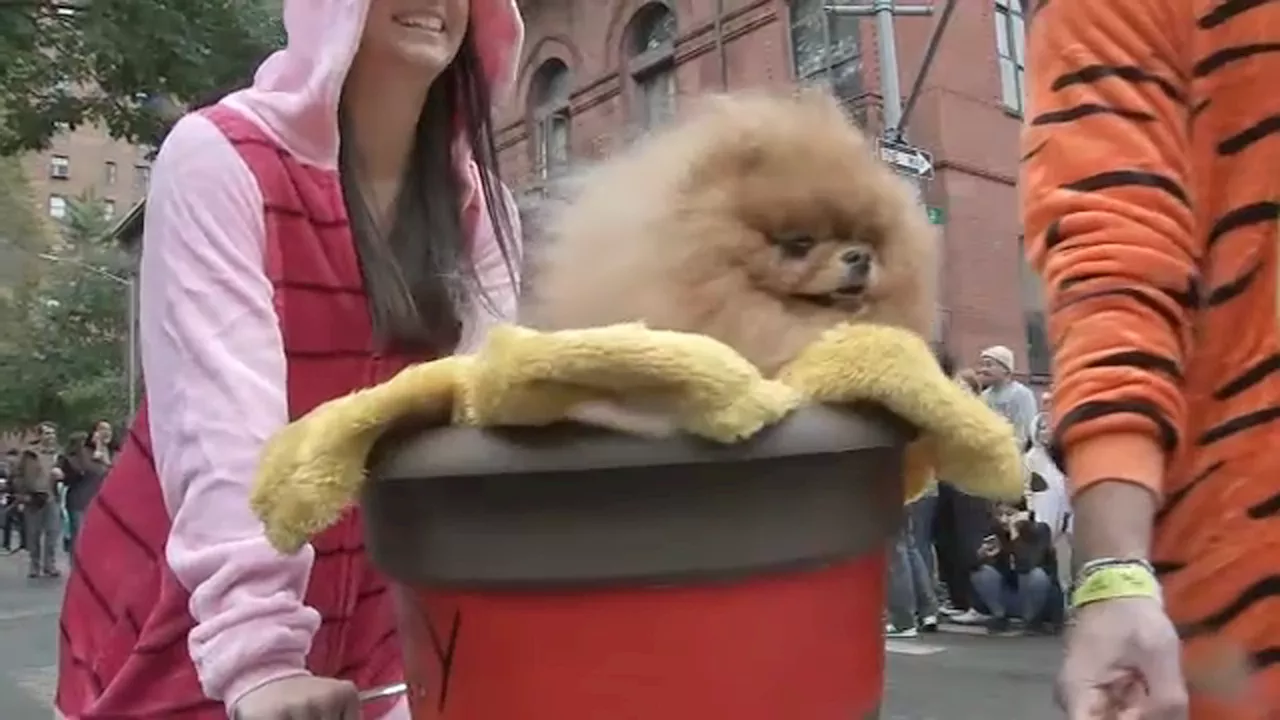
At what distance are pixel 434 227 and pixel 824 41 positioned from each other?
13163mm

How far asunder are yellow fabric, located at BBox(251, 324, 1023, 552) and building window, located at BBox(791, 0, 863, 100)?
12188 mm

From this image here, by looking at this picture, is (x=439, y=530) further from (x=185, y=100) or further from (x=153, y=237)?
(x=185, y=100)

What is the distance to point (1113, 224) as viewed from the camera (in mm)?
1183

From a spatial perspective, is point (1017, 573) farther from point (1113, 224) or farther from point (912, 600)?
point (1113, 224)

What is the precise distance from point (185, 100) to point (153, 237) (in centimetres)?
640

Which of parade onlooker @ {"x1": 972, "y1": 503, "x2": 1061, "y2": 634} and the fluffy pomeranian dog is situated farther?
parade onlooker @ {"x1": 972, "y1": 503, "x2": 1061, "y2": 634}

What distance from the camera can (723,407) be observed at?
2.88 feet

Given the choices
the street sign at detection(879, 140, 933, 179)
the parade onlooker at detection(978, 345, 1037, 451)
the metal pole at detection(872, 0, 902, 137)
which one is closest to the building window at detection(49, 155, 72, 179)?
the metal pole at detection(872, 0, 902, 137)

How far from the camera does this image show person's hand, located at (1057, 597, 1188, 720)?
3.35 ft

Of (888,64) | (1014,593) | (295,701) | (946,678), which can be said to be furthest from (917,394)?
(888,64)

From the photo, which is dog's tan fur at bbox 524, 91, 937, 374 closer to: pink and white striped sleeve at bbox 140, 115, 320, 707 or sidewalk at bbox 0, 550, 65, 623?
pink and white striped sleeve at bbox 140, 115, 320, 707

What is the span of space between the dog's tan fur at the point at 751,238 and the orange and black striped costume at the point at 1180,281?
0.14 meters

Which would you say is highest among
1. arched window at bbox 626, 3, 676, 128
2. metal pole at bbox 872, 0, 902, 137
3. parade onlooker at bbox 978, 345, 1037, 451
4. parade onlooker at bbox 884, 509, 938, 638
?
arched window at bbox 626, 3, 676, 128

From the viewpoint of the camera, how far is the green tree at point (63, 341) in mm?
35031
